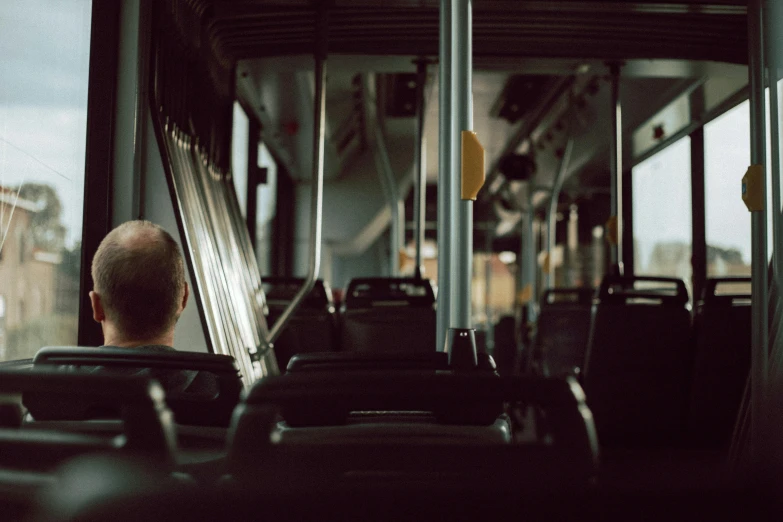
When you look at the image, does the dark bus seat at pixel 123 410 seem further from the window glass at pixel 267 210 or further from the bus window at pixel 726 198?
the window glass at pixel 267 210

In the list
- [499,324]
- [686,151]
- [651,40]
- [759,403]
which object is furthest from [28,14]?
[499,324]

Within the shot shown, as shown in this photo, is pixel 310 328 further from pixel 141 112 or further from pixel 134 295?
pixel 134 295

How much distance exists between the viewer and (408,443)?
1048 mm

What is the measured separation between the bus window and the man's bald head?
514 centimetres

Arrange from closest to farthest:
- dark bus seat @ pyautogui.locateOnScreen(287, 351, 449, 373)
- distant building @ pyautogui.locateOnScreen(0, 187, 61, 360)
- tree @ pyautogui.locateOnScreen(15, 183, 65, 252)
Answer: dark bus seat @ pyautogui.locateOnScreen(287, 351, 449, 373) → distant building @ pyautogui.locateOnScreen(0, 187, 61, 360) → tree @ pyautogui.locateOnScreen(15, 183, 65, 252)

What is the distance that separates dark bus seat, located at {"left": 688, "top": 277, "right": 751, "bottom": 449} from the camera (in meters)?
4.12

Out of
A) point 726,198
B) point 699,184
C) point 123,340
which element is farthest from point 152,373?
point 699,184

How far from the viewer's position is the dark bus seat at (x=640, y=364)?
4.27m

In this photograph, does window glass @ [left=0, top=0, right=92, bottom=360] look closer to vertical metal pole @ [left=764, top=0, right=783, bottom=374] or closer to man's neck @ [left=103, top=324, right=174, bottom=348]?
man's neck @ [left=103, top=324, right=174, bottom=348]

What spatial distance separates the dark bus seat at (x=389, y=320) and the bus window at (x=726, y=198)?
9.62ft

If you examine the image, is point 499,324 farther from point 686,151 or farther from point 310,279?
point 310,279

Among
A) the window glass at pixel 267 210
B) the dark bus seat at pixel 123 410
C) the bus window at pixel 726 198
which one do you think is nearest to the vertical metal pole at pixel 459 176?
the dark bus seat at pixel 123 410

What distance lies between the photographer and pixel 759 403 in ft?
9.58

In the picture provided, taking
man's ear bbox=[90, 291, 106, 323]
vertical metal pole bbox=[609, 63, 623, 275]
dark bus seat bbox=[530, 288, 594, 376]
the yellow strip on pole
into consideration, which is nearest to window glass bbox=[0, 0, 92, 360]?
man's ear bbox=[90, 291, 106, 323]
